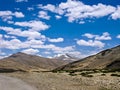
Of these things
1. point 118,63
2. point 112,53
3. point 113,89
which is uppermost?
point 112,53

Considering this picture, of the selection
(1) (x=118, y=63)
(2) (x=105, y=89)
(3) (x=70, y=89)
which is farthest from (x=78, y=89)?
(1) (x=118, y=63)

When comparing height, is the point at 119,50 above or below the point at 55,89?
above

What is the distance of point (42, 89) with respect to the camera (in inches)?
1092

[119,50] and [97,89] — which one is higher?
[119,50]

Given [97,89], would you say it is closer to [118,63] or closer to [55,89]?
[55,89]

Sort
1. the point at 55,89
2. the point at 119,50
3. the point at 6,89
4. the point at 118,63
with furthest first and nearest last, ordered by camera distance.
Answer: the point at 119,50 < the point at 118,63 < the point at 55,89 < the point at 6,89

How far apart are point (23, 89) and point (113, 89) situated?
8565 mm

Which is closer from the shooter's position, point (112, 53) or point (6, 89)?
point (6, 89)

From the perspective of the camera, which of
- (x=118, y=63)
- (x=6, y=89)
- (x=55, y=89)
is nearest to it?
(x=6, y=89)

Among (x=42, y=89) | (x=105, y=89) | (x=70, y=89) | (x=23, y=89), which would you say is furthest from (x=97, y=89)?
(x=23, y=89)

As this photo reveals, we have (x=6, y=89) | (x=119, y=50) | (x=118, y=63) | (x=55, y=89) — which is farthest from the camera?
(x=119, y=50)

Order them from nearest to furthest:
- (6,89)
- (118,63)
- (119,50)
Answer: (6,89)
(118,63)
(119,50)

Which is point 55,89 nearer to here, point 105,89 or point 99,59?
point 105,89

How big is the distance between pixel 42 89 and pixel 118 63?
110 metres
